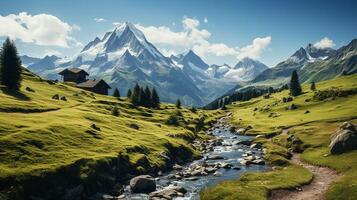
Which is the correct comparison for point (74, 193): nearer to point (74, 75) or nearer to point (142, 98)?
point (142, 98)

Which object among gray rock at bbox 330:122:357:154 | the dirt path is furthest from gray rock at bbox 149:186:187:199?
gray rock at bbox 330:122:357:154

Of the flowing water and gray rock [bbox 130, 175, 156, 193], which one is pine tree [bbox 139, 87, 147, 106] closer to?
the flowing water

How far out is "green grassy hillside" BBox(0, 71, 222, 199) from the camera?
172 ft

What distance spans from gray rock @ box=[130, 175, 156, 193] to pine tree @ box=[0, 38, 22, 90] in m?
61.5

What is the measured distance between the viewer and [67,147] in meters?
64.9

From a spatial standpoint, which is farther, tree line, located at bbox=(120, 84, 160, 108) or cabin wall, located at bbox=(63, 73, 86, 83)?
cabin wall, located at bbox=(63, 73, 86, 83)

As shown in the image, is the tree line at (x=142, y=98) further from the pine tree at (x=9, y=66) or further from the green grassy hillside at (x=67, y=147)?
the pine tree at (x=9, y=66)

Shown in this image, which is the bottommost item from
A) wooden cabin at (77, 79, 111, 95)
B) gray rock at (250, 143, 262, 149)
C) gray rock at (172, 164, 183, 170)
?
gray rock at (172, 164, 183, 170)

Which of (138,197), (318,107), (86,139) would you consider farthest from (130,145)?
(318,107)

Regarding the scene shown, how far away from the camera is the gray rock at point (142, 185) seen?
60.4 metres

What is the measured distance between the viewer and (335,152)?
74.9 metres

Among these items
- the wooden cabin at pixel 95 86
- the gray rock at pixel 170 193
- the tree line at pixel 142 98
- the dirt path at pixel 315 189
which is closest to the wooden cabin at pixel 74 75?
the wooden cabin at pixel 95 86

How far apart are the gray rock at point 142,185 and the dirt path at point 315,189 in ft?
64.1

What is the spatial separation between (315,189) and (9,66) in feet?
285
